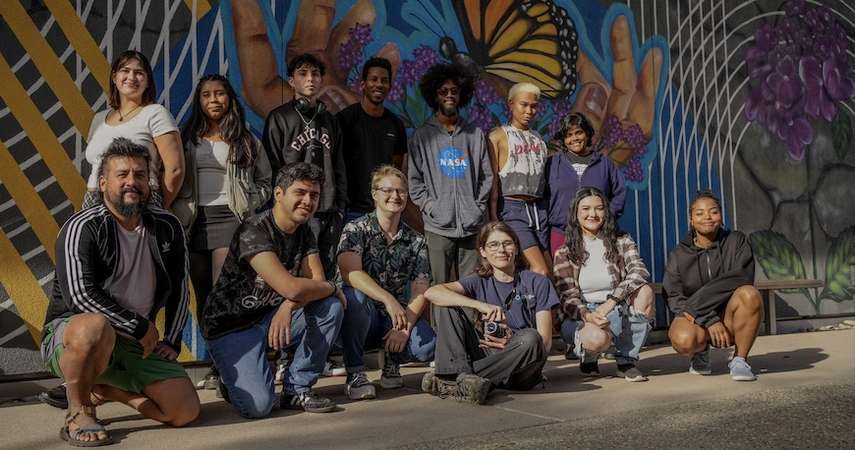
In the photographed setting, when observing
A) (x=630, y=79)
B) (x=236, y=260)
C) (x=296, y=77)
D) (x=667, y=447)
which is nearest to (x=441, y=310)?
(x=236, y=260)

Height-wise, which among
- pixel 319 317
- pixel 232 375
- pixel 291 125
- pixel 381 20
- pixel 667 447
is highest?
pixel 381 20

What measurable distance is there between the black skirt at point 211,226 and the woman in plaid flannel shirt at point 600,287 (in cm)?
182

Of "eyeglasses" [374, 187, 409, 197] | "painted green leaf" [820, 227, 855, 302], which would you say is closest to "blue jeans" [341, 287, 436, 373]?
"eyeglasses" [374, 187, 409, 197]

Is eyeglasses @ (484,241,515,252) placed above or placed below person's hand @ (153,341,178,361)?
above

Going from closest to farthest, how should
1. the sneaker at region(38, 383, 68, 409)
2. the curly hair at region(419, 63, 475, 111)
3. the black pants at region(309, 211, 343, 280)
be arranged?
the sneaker at region(38, 383, 68, 409), the black pants at region(309, 211, 343, 280), the curly hair at region(419, 63, 475, 111)

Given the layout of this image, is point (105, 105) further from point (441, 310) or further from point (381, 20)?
point (441, 310)

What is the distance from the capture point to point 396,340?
4.06m

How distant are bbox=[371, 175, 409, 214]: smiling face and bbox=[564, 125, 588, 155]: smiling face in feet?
5.02

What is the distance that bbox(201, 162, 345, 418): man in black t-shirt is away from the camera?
3.57m

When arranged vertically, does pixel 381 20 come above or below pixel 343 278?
above

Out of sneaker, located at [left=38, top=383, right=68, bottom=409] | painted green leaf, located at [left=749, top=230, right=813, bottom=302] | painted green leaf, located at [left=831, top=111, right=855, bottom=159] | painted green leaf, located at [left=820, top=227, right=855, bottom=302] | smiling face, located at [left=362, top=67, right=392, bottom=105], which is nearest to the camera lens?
sneaker, located at [left=38, top=383, right=68, bottom=409]

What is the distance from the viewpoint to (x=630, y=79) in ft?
22.6

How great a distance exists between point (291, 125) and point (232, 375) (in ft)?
5.21

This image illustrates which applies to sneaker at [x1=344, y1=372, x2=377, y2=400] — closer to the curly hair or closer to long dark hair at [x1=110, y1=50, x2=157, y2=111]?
long dark hair at [x1=110, y1=50, x2=157, y2=111]
